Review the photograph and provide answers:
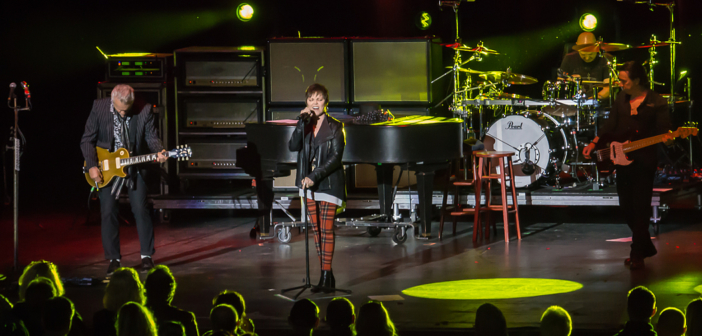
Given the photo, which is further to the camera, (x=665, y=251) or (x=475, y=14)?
(x=475, y=14)

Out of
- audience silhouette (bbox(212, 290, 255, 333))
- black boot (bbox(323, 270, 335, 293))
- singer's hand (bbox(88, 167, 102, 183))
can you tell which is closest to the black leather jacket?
black boot (bbox(323, 270, 335, 293))

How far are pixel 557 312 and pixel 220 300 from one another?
109 cm

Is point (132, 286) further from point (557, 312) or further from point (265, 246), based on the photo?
point (265, 246)

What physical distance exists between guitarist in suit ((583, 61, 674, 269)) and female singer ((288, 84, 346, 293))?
2130 millimetres

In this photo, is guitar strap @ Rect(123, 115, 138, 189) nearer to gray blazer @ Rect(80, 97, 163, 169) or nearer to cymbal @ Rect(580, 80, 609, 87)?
gray blazer @ Rect(80, 97, 163, 169)

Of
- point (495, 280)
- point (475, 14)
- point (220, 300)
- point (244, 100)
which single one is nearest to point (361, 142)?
point (495, 280)

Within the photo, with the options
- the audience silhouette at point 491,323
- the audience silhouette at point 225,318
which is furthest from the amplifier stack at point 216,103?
the audience silhouette at point 491,323

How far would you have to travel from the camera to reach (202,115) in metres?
8.47

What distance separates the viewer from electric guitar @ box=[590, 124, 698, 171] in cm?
523

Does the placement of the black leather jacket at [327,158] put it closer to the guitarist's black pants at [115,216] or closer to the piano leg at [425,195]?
the guitarist's black pants at [115,216]

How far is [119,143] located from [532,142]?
4371 mm

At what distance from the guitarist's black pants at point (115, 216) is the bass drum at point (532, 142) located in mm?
3939

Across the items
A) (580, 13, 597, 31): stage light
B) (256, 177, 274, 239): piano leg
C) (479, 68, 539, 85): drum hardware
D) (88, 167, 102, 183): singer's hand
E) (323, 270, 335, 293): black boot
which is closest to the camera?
(323, 270, 335, 293): black boot

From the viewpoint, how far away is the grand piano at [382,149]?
6289 millimetres
